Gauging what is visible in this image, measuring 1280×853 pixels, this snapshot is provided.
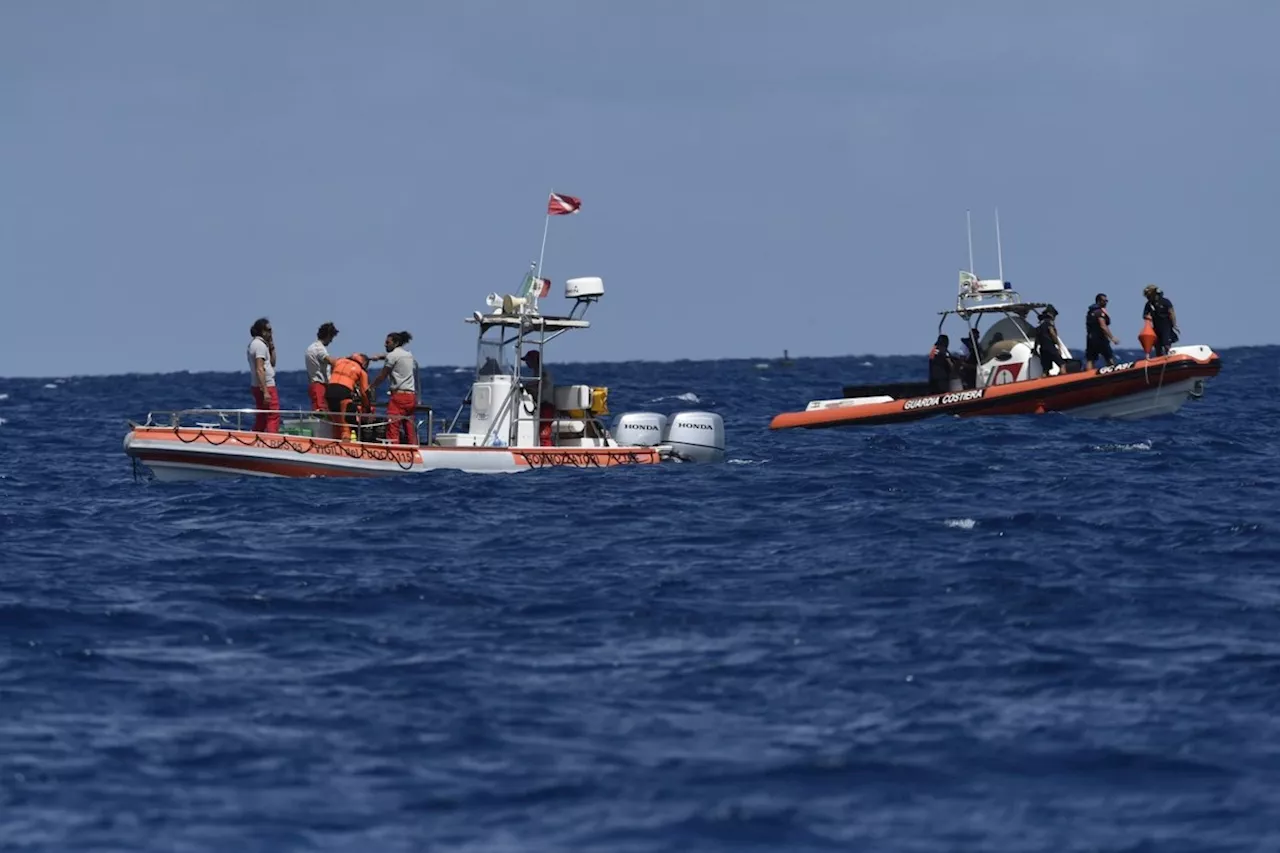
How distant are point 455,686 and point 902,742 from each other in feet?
9.15

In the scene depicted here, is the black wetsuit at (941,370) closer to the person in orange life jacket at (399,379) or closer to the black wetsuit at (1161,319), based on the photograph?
the black wetsuit at (1161,319)

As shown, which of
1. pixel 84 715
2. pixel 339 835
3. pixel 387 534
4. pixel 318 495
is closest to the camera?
pixel 339 835

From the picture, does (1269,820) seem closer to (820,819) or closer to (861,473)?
(820,819)

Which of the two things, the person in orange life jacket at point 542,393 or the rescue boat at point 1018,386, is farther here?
the rescue boat at point 1018,386

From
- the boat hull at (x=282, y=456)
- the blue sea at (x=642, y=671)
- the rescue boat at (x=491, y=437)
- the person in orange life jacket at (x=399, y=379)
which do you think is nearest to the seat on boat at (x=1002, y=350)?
the rescue boat at (x=491, y=437)

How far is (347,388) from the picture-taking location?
21891mm

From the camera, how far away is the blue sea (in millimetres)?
8531

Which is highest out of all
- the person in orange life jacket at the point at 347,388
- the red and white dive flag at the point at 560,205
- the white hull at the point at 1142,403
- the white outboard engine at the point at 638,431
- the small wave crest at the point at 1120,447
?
the red and white dive flag at the point at 560,205

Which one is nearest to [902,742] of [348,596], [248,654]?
[248,654]

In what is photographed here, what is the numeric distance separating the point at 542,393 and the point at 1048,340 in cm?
1235

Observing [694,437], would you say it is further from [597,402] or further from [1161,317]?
[1161,317]

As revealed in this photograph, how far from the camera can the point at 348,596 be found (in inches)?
542

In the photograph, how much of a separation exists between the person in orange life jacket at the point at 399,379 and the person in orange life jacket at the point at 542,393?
4.80 ft

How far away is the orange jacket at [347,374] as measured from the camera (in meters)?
21.9
